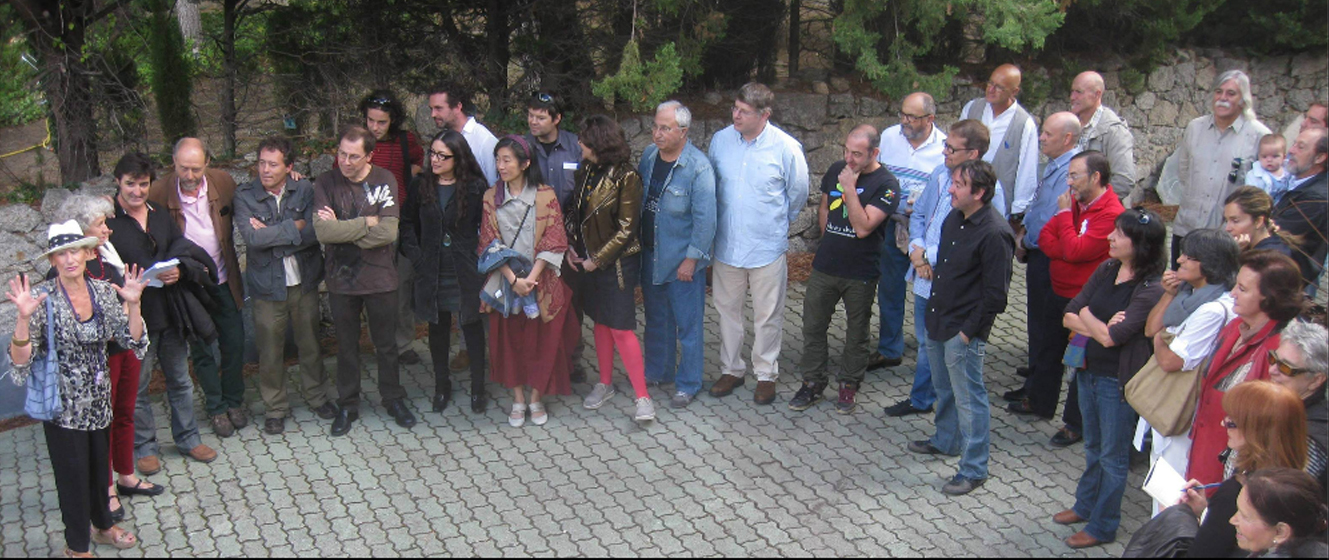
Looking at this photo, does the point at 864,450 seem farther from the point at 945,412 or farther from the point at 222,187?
the point at 222,187

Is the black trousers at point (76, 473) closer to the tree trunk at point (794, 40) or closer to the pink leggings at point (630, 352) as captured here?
the pink leggings at point (630, 352)

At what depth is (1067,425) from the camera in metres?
6.05

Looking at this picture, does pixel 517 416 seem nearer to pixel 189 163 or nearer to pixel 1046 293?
pixel 189 163

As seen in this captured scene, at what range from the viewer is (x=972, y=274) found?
5.30 metres

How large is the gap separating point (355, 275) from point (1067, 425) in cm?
413

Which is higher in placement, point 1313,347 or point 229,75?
point 229,75

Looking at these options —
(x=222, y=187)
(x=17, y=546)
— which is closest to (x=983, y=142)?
(x=222, y=187)

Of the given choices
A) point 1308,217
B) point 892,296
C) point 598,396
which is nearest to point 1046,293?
point 892,296

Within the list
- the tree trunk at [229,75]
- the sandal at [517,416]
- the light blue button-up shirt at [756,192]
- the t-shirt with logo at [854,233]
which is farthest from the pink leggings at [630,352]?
the tree trunk at [229,75]

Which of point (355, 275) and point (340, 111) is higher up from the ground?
point (340, 111)

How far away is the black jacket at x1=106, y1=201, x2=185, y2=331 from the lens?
17.6 ft

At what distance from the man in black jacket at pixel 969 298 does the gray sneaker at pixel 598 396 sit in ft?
6.75

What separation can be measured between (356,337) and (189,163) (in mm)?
1323

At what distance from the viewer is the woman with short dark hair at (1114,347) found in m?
4.84
